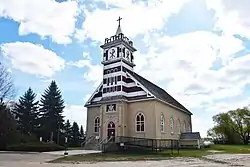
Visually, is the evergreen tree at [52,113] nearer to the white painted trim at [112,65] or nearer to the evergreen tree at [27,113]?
the evergreen tree at [27,113]

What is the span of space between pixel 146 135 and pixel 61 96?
968 inches

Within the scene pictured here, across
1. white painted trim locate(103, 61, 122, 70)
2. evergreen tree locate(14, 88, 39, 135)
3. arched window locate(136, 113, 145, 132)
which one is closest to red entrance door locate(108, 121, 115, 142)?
arched window locate(136, 113, 145, 132)

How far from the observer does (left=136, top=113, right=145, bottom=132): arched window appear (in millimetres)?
33478

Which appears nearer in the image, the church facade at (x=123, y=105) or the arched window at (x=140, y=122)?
the church facade at (x=123, y=105)

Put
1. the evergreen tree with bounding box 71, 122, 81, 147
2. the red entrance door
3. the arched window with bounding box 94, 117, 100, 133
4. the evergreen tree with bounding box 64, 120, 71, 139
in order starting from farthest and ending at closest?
the evergreen tree with bounding box 64, 120, 71, 139 < the evergreen tree with bounding box 71, 122, 81, 147 < the arched window with bounding box 94, 117, 100, 133 < the red entrance door

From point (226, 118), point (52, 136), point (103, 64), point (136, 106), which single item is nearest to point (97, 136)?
point (136, 106)

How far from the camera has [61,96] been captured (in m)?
51.5

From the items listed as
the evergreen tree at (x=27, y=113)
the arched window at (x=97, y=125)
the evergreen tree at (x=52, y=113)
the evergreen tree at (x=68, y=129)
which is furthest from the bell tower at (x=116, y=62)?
the evergreen tree at (x=68, y=129)

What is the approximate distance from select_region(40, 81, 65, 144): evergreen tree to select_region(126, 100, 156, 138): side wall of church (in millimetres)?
17464

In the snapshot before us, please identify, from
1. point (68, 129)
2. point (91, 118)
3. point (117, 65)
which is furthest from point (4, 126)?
point (68, 129)

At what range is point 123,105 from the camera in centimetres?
3406

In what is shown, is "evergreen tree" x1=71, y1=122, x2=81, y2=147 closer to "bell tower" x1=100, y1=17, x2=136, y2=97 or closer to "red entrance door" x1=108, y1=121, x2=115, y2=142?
"red entrance door" x1=108, y1=121, x2=115, y2=142

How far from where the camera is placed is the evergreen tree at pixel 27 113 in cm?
4691

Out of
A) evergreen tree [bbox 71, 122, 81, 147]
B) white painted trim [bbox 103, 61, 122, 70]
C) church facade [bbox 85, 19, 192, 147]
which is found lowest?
evergreen tree [bbox 71, 122, 81, 147]
